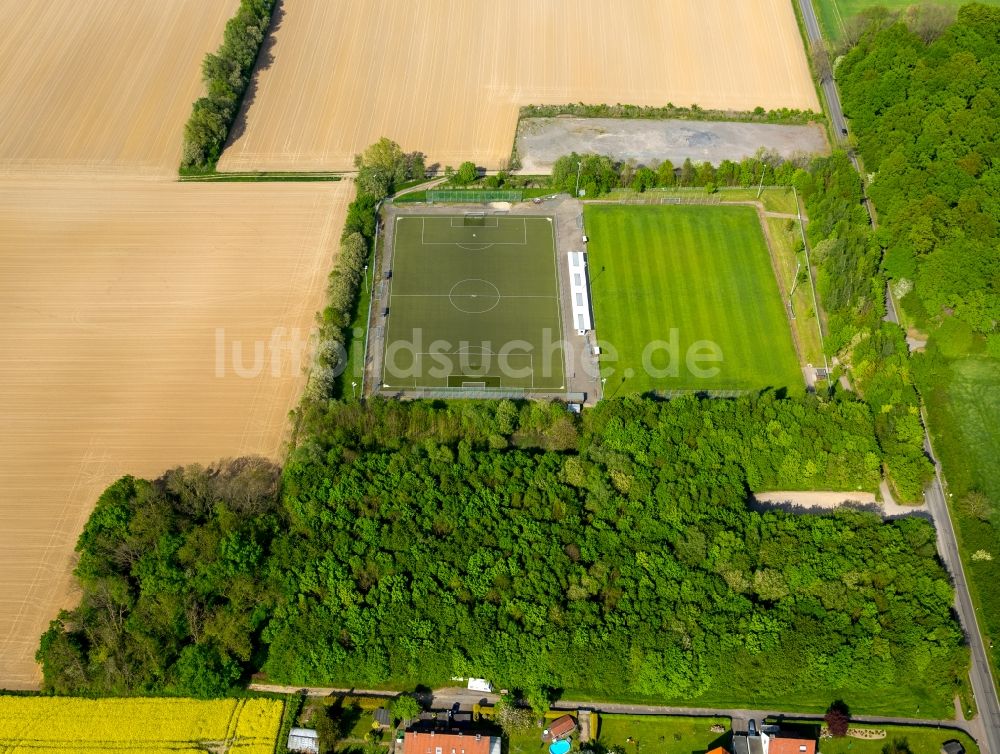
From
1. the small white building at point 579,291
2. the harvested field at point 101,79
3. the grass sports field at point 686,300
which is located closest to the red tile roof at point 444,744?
the grass sports field at point 686,300

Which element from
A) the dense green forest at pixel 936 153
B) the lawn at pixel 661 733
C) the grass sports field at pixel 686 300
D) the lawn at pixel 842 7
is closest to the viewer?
the lawn at pixel 661 733

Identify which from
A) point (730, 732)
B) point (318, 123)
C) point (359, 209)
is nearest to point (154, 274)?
point (359, 209)

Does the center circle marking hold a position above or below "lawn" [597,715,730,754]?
above

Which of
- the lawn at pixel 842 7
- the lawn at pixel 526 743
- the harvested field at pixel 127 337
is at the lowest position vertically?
the lawn at pixel 526 743

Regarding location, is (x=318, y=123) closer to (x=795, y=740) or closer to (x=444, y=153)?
(x=444, y=153)

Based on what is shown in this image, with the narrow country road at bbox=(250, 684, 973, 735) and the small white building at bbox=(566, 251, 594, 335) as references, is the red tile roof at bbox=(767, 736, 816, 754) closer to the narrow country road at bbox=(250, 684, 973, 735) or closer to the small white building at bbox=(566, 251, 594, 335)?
the narrow country road at bbox=(250, 684, 973, 735)

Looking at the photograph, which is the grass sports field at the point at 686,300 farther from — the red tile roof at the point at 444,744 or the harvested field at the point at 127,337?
the red tile roof at the point at 444,744

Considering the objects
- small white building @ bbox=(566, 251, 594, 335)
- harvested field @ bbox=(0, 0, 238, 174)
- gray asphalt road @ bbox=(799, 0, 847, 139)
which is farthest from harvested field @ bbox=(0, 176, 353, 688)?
gray asphalt road @ bbox=(799, 0, 847, 139)
